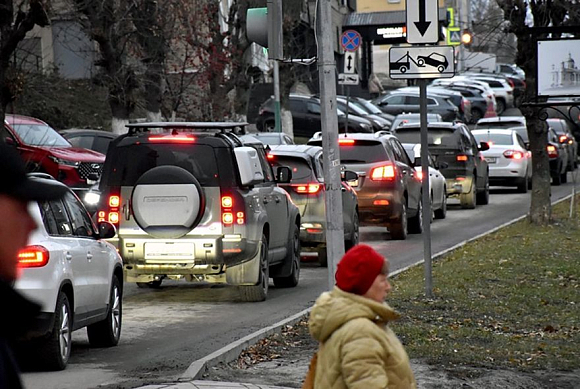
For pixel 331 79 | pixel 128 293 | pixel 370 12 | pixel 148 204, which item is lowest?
pixel 128 293

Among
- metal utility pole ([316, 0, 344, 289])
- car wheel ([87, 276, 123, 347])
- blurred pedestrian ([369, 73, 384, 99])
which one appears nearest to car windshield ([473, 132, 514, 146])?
car wheel ([87, 276, 123, 347])

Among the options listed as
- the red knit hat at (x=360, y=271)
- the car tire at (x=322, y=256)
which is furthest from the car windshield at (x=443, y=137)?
the red knit hat at (x=360, y=271)

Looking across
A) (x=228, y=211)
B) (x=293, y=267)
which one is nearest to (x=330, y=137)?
(x=228, y=211)

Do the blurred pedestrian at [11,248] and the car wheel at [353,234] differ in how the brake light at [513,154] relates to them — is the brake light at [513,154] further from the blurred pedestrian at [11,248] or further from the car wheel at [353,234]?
the blurred pedestrian at [11,248]

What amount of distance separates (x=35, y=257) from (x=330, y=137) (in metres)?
2.79

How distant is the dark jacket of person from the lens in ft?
10.9

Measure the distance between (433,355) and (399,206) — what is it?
41.0ft

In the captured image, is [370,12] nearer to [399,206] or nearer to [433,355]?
[399,206]

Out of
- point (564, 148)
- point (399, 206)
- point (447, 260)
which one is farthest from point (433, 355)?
point (564, 148)

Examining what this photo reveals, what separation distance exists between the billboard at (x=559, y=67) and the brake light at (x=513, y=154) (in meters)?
16.2

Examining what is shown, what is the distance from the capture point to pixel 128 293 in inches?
663

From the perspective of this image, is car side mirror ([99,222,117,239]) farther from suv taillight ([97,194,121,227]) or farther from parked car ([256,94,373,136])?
parked car ([256,94,373,136])

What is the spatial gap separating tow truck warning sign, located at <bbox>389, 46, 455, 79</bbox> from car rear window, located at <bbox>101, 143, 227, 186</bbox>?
2.31 metres

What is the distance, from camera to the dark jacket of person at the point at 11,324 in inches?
130
